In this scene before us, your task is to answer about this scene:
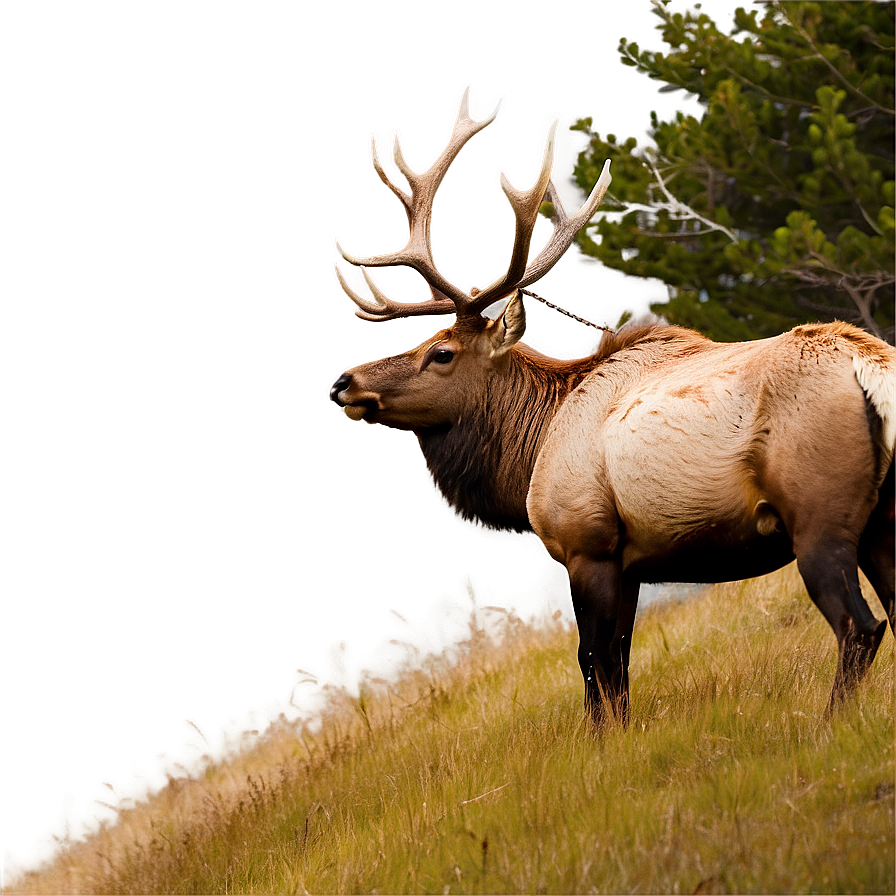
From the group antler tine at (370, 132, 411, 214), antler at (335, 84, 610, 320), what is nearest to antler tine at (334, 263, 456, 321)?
antler at (335, 84, 610, 320)

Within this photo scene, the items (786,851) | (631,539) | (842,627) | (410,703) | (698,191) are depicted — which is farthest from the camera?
(698,191)

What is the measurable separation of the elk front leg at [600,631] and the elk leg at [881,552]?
1068 mm

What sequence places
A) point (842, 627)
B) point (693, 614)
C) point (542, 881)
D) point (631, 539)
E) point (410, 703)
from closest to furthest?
point (542, 881)
point (842, 627)
point (631, 539)
point (410, 703)
point (693, 614)

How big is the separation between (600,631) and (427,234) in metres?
2.39

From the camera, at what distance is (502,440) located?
5.70 m

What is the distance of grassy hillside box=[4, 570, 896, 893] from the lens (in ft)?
11.6

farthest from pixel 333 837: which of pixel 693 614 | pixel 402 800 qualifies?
pixel 693 614

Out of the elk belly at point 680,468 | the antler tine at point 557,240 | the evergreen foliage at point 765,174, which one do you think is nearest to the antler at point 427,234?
the antler tine at point 557,240

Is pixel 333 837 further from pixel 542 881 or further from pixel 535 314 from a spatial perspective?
pixel 535 314

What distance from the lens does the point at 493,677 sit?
758 cm

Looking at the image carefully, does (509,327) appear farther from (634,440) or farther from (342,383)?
(634,440)

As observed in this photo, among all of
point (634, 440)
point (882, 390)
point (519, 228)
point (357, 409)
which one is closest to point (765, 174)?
point (519, 228)


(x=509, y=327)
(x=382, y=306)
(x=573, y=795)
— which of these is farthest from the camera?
(x=382, y=306)

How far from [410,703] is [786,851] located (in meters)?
4.06
